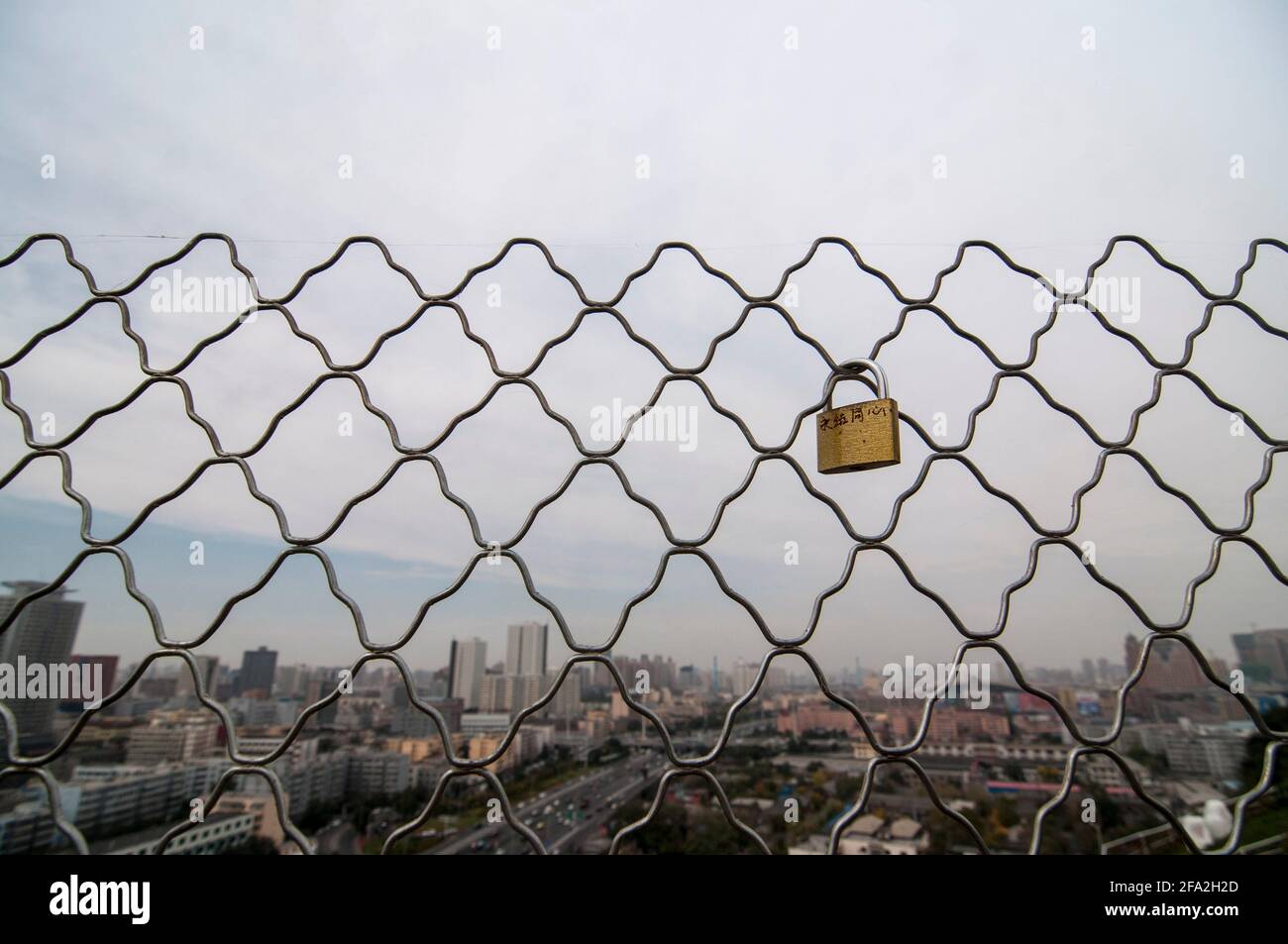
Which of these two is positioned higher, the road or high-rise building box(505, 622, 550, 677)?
high-rise building box(505, 622, 550, 677)

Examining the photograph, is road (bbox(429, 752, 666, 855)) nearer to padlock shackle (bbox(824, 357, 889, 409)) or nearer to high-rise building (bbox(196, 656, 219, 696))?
high-rise building (bbox(196, 656, 219, 696))

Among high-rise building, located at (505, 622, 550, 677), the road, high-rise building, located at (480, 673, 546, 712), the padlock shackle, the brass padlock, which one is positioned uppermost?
the padlock shackle

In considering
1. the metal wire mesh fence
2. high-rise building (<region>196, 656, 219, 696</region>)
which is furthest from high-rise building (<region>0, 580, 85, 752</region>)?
high-rise building (<region>196, 656, 219, 696</region>)

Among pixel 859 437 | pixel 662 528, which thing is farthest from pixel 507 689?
pixel 859 437

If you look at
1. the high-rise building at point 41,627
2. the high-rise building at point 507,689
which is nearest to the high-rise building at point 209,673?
the high-rise building at point 41,627

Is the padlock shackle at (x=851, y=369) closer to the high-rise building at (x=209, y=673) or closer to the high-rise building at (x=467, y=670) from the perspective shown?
the high-rise building at (x=467, y=670)

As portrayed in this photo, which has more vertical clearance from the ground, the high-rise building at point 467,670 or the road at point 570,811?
the high-rise building at point 467,670
